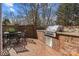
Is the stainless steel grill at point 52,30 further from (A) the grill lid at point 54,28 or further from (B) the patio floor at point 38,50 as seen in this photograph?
(B) the patio floor at point 38,50

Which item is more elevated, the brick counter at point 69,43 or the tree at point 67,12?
the tree at point 67,12

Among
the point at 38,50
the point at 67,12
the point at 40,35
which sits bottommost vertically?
the point at 38,50

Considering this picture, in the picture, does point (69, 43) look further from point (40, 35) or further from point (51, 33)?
point (40, 35)

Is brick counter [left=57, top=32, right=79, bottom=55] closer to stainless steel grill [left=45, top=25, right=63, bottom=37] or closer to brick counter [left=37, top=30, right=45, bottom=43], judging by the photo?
stainless steel grill [left=45, top=25, right=63, bottom=37]

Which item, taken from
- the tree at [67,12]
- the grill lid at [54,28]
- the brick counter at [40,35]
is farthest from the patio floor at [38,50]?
the tree at [67,12]

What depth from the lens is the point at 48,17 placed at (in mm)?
1499

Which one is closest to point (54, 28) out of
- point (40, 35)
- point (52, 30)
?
point (52, 30)

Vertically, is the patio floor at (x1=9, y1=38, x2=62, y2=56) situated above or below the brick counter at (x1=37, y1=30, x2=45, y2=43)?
below

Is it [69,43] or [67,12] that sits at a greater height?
[67,12]

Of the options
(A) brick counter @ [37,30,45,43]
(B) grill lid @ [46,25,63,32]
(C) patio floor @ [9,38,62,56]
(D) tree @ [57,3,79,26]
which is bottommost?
(C) patio floor @ [9,38,62,56]

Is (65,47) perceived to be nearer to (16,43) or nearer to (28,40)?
(28,40)

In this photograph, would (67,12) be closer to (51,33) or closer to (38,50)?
(51,33)

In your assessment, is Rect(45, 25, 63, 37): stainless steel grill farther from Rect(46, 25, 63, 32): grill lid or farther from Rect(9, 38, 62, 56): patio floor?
Rect(9, 38, 62, 56): patio floor

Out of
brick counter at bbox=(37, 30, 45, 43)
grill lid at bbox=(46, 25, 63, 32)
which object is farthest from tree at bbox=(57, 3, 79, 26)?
brick counter at bbox=(37, 30, 45, 43)
